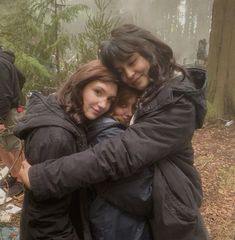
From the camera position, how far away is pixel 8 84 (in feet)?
17.3

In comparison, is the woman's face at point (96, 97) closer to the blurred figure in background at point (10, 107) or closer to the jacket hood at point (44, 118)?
the jacket hood at point (44, 118)

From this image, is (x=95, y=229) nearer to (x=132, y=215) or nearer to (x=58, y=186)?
(x=132, y=215)

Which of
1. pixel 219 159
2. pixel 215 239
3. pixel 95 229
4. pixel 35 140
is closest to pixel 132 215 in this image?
pixel 95 229

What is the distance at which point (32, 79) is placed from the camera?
26.6 feet

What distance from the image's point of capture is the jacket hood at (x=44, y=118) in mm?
2021

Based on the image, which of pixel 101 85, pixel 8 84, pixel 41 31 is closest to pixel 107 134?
pixel 101 85

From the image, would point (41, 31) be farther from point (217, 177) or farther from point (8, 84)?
point (217, 177)

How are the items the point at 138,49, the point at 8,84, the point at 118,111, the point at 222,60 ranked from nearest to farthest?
the point at 138,49, the point at 118,111, the point at 8,84, the point at 222,60

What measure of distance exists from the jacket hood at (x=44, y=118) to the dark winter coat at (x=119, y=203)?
0.18m

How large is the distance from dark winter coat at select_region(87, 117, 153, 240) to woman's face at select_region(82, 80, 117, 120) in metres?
0.05

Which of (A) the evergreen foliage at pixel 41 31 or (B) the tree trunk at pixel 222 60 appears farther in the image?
(A) the evergreen foliage at pixel 41 31

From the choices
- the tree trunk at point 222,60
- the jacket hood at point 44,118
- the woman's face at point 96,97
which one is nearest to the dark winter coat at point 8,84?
the jacket hood at point 44,118

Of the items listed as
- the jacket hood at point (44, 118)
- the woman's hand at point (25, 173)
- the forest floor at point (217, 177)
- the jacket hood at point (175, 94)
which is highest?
the jacket hood at point (175, 94)

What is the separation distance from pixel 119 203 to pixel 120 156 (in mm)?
294
